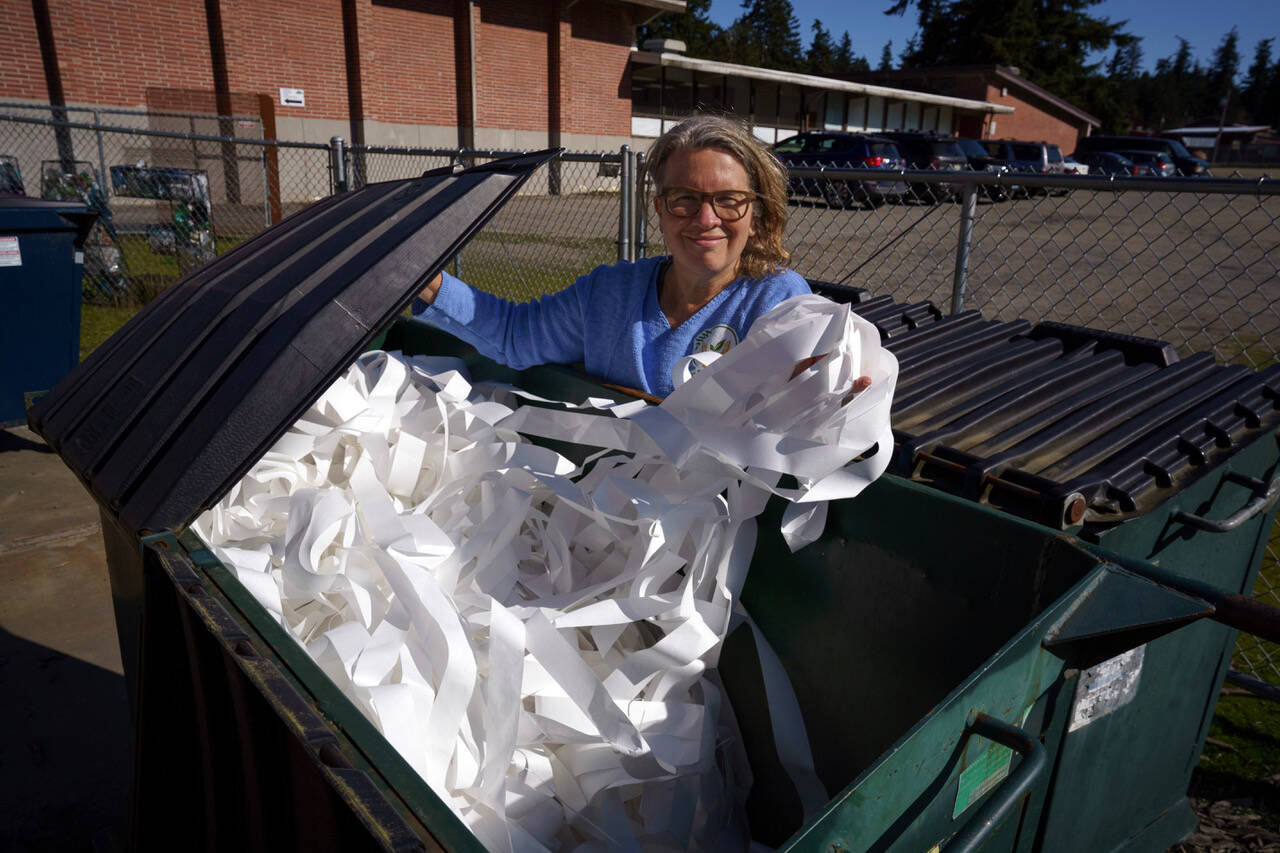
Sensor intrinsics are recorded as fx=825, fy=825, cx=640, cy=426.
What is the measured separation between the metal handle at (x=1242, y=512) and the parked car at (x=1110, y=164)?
27.2 metres

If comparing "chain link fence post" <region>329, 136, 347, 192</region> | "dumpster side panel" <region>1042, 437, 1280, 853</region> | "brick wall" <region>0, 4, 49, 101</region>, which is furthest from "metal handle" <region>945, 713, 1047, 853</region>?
"brick wall" <region>0, 4, 49, 101</region>

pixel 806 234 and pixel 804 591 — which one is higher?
pixel 806 234

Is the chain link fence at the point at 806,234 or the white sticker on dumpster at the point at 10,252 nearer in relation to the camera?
the chain link fence at the point at 806,234

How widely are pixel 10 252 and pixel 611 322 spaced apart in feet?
13.9

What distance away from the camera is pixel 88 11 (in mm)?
16203

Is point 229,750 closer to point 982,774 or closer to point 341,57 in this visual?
point 982,774

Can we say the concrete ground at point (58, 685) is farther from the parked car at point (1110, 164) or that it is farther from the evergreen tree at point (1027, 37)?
the evergreen tree at point (1027, 37)

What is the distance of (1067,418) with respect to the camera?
203cm

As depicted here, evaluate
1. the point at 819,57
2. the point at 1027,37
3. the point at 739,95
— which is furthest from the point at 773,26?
the point at 739,95

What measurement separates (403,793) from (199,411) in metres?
1.02

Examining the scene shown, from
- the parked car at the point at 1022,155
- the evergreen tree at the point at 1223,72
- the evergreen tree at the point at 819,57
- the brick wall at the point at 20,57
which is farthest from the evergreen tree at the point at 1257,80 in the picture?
the brick wall at the point at 20,57

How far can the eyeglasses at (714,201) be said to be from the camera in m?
2.40

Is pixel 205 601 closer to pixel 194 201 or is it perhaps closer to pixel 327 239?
pixel 327 239

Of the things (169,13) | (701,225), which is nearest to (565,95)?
(169,13)
